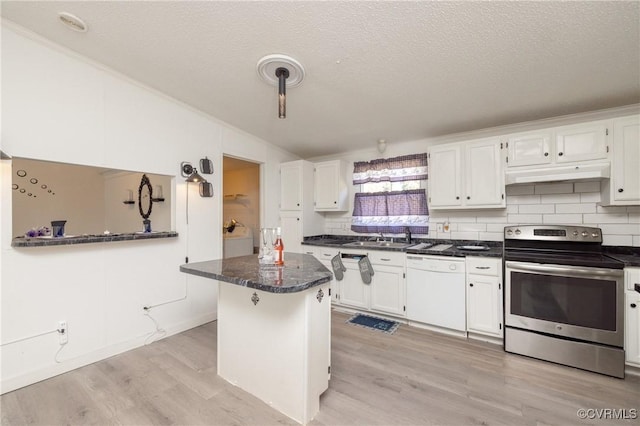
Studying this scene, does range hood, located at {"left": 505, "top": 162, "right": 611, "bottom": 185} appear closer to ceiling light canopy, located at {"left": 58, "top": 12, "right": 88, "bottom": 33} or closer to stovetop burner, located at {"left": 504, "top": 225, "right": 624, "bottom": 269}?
stovetop burner, located at {"left": 504, "top": 225, "right": 624, "bottom": 269}

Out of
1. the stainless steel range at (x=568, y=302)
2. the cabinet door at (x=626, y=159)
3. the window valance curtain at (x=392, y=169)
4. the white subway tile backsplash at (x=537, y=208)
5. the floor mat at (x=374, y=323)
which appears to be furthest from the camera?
the window valance curtain at (x=392, y=169)

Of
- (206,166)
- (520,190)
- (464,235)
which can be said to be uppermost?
(206,166)

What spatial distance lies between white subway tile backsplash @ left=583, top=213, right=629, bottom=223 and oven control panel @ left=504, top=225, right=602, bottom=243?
0.22 metres

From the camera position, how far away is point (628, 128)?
7.46 ft

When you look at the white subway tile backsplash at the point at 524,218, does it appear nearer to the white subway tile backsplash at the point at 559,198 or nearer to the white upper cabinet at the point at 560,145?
the white subway tile backsplash at the point at 559,198

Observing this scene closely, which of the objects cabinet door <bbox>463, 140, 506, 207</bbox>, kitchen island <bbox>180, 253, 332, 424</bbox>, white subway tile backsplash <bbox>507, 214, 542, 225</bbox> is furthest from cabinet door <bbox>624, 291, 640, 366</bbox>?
kitchen island <bbox>180, 253, 332, 424</bbox>

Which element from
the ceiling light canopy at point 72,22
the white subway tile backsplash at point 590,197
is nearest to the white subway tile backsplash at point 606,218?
the white subway tile backsplash at point 590,197

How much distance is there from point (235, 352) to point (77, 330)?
1.49m

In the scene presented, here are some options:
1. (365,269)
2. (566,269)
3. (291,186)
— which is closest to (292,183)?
(291,186)

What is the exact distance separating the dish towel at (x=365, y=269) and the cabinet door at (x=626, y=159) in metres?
2.35

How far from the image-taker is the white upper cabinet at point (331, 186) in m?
4.02

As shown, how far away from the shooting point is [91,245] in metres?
2.38

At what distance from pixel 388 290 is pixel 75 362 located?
10.0 feet

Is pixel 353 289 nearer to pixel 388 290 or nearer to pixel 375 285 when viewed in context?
pixel 375 285
